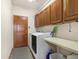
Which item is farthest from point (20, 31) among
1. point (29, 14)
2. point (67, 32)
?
point (67, 32)

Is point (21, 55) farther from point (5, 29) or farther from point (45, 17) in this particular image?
point (45, 17)

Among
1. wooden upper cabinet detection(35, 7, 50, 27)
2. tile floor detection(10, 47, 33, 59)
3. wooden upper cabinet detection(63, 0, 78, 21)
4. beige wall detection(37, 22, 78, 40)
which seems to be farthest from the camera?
tile floor detection(10, 47, 33, 59)

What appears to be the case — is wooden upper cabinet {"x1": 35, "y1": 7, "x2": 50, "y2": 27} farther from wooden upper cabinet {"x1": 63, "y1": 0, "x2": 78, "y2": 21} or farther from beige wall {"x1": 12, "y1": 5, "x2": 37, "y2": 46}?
beige wall {"x1": 12, "y1": 5, "x2": 37, "y2": 46}

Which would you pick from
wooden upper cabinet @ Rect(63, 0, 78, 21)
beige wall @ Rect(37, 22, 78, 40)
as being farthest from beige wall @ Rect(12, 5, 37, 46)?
wooden upper cabinet @ Rect(63, 0, 78, 21)

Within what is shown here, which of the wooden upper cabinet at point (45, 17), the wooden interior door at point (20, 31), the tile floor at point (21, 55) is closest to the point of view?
the wooden upper cabinet at point (45, 17)

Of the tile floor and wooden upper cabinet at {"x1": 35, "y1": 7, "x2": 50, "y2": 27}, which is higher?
wooden upper cabinet at {"x1": 35, "y1": 7, "x2": 50, "y2": 27}

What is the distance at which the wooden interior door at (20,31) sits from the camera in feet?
15.2

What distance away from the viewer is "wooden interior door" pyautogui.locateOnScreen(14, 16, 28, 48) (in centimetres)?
462

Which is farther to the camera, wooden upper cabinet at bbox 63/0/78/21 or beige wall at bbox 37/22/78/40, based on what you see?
beige wall at bbox 37/22/78/40

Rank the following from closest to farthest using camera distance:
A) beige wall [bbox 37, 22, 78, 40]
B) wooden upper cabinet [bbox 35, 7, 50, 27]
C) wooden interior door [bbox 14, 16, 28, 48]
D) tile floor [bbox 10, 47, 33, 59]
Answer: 1. beige wall [bbox 37, 22, 78, 40]
2. wooden upper cabinet [bbox 35, 7, 50, 27]
3. tile floor [bbox 10, 47, 33, 59]
4. wooden interior door [bbox 14, 16, 28, 48]

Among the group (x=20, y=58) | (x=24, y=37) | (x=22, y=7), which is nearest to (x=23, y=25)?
(x=24, y=37)

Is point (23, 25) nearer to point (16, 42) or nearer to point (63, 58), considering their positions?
point (16, 42)

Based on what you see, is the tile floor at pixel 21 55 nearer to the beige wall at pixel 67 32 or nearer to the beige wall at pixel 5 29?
the beige wall at pixel 5 29

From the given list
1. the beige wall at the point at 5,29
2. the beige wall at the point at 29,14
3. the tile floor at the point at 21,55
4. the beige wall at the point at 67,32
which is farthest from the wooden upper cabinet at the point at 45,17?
the beige wall at the point at 29,14
